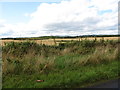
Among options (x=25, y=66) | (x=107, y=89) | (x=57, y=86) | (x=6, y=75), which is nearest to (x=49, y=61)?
(x=25, y=66)

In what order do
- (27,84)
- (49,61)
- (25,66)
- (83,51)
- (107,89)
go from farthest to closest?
(83,51), (49,61), (25,66), (27,84), (107,89)

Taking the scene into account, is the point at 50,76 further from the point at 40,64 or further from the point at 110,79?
the point at 110,79

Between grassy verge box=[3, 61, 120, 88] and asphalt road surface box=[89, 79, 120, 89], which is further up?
grassy verge box=[3, 61, 120, 88]

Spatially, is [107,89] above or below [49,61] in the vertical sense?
below

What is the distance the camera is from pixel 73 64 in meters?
9.48

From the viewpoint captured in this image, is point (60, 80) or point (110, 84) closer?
point (110, 84)

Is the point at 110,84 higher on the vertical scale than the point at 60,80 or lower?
lower

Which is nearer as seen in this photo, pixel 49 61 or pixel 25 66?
pixel 25 66

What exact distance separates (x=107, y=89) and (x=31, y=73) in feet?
12.5

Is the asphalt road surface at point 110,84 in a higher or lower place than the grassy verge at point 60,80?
lower

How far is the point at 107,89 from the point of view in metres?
5.77

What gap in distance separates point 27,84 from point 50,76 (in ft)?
4.20

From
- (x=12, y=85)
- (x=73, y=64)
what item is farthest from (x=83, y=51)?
(x=12, y=85)

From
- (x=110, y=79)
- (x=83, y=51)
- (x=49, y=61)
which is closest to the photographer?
(x=110, y=79)
